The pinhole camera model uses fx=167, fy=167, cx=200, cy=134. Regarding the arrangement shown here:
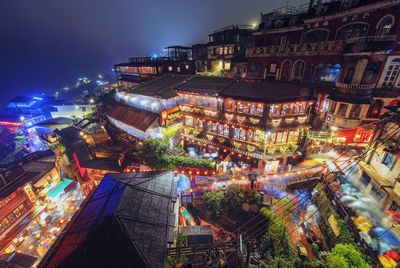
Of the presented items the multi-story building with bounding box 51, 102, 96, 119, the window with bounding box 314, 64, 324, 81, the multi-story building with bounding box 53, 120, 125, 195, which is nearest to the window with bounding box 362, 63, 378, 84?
the window with bounding box 314, 64, 324, 81

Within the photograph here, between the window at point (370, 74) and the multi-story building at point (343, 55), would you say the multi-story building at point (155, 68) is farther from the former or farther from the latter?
the window at point (370, 74)

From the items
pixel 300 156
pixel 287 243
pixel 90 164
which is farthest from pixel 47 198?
pixel 300 156

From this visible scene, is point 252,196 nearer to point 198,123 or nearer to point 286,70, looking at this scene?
point 198,123

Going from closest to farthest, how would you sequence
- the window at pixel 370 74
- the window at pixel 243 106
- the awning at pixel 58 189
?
the window at pixel 370 74 < the window at pixel 243 106 < the awning at pixel 58 189

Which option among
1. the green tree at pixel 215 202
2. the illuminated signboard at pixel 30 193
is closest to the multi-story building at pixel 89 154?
the illuminated signboard at pixel 30 193

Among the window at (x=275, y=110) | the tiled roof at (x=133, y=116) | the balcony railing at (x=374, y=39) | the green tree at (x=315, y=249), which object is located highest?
the balcony railing at (x=374, y=39)

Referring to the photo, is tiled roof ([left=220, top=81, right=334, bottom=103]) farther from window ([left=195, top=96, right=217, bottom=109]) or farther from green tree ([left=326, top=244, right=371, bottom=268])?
green tree ([left=326, top=244, right=371, bottom=268])

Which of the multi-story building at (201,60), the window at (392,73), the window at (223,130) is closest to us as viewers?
the window at (392,73)
